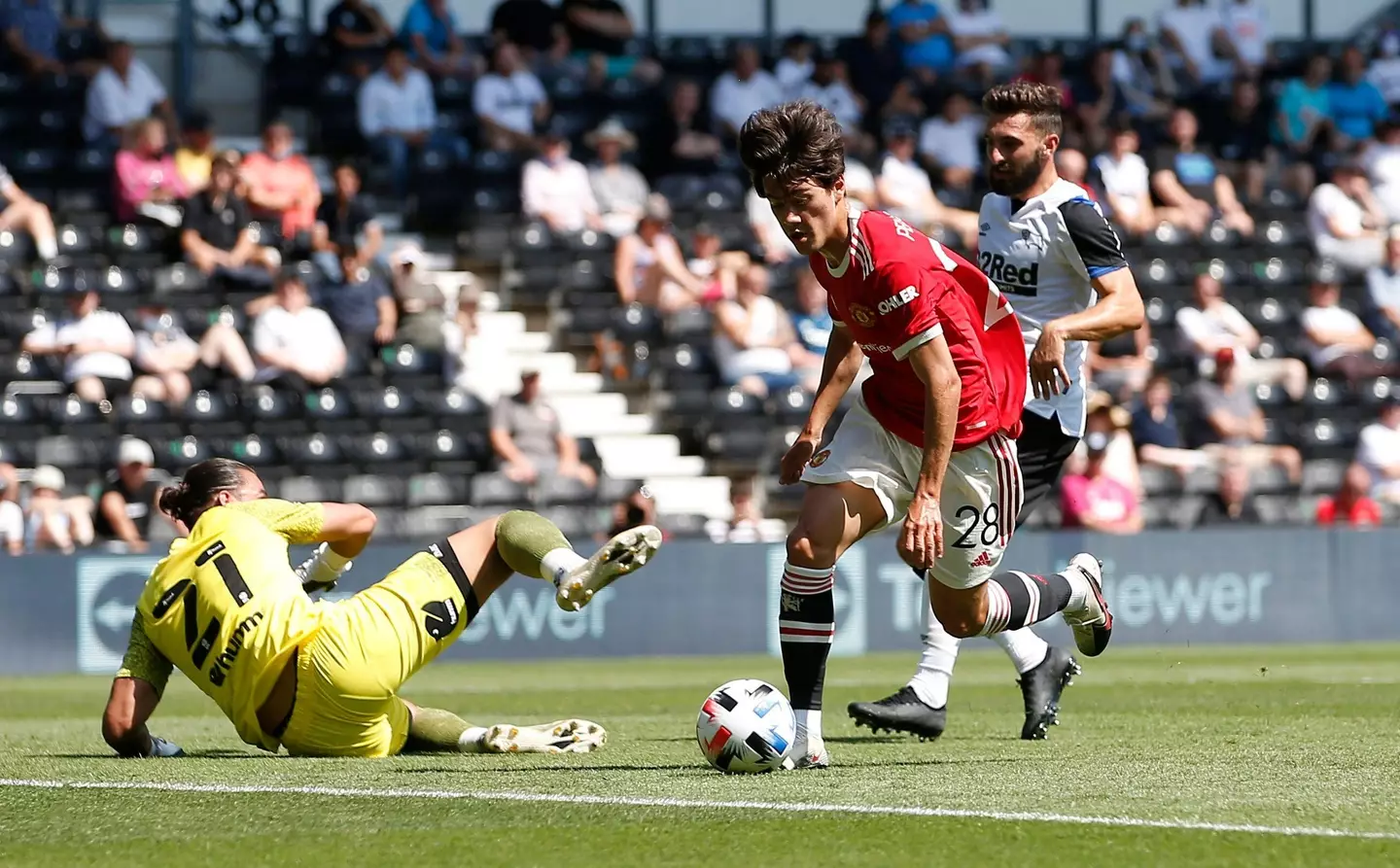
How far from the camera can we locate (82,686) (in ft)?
42.9

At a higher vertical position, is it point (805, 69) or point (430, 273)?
point (805, 69)

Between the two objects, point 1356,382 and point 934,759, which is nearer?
point 934,759

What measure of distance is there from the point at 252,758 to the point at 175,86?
14.4 m

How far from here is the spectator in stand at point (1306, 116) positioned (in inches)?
869

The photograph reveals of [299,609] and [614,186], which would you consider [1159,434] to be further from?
[299,609]

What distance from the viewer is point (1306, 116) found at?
2234cm

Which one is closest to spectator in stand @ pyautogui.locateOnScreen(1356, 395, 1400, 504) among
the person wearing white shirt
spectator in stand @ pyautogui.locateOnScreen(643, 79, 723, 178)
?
spectator in stand @ pyautogui.locateOnScreen(643, 79, 723, 178)

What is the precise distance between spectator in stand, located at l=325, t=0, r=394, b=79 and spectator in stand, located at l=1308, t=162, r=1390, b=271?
925 cm

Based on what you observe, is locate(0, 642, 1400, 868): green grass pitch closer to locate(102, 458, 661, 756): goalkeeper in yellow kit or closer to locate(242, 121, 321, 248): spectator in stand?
locate(102, 458, 661, 756): goalkeeper in yellow kit

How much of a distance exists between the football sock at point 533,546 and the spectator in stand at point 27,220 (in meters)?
11.2

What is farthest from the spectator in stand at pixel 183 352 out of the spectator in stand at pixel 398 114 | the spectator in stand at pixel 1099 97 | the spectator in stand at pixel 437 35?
the spectator in stand at pixel 1099 97

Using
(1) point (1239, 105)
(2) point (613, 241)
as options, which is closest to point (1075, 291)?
(2) point (613, 241)

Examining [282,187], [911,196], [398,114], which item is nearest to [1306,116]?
[911,196]

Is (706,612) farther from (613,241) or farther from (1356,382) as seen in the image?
(1356,382)
